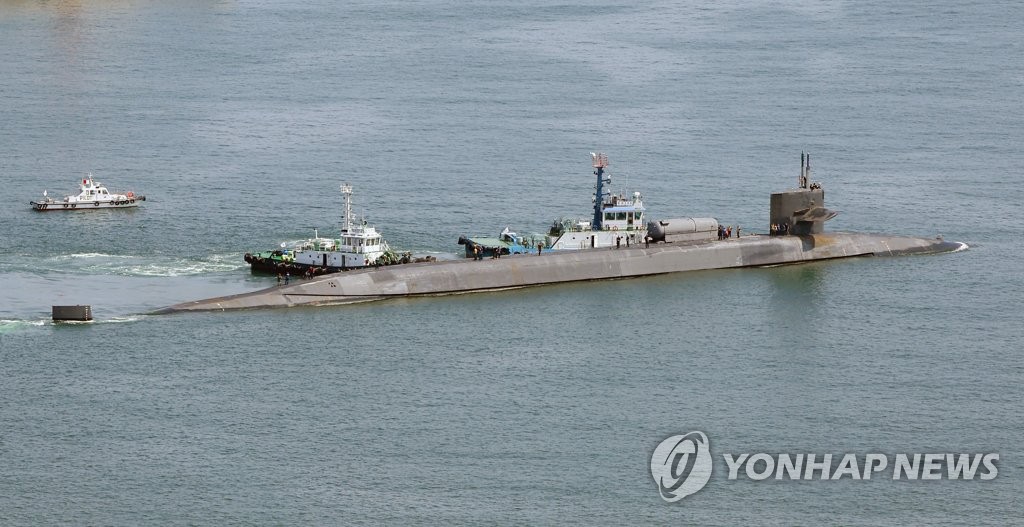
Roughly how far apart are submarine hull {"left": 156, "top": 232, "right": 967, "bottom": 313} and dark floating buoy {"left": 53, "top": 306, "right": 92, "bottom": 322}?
3.93 metres

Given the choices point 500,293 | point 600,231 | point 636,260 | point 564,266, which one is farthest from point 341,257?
point 636,260

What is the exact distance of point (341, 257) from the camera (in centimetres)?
8925

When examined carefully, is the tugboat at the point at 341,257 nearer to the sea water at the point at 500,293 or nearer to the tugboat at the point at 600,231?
the sea water at the point at 500,293

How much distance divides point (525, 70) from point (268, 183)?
143 feet

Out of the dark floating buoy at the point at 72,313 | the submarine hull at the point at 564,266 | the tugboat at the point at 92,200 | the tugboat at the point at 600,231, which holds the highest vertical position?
the tugboat at the point at 92,200

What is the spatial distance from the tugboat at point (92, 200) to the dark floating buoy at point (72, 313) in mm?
29012

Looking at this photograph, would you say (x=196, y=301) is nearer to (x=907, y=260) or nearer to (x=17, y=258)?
(x=17, y=258)

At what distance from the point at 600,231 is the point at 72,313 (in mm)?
30757

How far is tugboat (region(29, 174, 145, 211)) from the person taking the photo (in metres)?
104

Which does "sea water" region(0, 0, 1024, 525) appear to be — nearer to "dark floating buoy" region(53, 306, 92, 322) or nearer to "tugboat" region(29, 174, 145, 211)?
"dark floating buoy" region(53, 306, 92, 322)

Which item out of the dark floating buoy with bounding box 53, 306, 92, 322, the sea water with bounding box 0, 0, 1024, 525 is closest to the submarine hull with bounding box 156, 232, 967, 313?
the sea water with bounding box 0, 0, 1024, 525

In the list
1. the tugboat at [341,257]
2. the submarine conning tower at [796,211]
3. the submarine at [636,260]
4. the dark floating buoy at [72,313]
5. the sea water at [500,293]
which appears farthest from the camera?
the submarine conning tower at [796,211]

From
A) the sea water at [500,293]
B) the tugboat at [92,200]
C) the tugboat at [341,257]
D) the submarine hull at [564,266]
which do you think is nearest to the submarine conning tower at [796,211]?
the submarine hull at [564,266]

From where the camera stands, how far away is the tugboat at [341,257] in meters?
88.8
